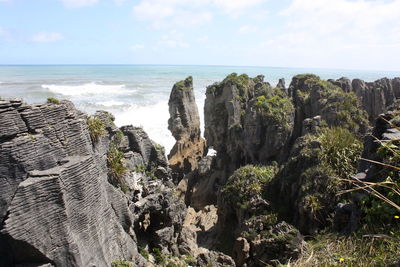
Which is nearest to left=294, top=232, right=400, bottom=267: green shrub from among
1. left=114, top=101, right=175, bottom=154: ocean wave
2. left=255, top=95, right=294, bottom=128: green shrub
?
left=255, top=95, right=294, bottom=128: green shrub

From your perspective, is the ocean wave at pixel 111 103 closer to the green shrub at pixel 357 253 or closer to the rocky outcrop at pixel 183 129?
the rocky outcrop at pixel 183 129

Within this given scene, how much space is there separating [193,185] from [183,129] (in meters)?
5.55

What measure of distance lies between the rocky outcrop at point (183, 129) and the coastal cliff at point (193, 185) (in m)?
0.22

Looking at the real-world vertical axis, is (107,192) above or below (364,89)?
below

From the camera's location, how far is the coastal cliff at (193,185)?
8.39 m

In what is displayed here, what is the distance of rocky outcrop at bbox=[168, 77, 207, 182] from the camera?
30.5 m

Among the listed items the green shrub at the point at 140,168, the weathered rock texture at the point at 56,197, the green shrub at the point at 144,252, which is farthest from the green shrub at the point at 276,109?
the weathered rock texture at the point at 56,197

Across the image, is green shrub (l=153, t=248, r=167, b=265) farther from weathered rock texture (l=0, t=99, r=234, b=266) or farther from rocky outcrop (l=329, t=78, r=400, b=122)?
rocky outcrop (l=329, t=78, r=400, b=122)

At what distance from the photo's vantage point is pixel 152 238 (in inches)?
559

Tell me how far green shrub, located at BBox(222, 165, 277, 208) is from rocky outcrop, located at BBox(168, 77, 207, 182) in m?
10.7

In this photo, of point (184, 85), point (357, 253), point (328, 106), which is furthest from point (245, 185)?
point (184, 85)

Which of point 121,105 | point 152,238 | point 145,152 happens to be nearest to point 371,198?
point 152,238

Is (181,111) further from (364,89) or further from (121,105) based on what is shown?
(121,105)

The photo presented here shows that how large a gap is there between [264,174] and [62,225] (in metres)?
13.4
